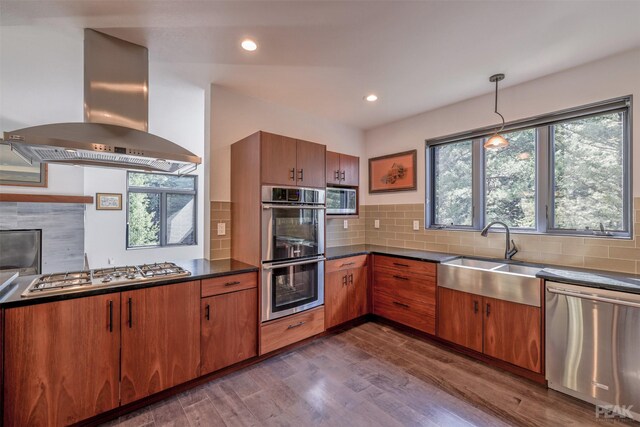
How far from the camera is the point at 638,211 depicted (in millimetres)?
2035

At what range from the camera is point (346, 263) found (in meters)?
3.03

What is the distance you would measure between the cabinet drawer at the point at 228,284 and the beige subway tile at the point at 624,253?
2974 millimetres

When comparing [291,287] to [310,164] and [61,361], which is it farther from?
[61,361]

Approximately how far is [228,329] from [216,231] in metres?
0.97

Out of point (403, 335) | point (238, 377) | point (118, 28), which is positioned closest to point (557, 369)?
point (403, 335)

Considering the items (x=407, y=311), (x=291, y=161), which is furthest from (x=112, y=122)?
(x=407, y=311)

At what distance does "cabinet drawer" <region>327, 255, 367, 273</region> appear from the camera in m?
2.89

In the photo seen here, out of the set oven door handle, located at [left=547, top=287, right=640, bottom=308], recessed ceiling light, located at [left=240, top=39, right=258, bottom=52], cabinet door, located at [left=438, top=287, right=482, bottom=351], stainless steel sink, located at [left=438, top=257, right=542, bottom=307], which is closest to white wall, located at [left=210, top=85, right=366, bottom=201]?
recessed ceiling light, located at [left=240, top=39, right=258, bottom=52]

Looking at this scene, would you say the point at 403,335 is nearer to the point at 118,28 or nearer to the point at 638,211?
the point at 638,211

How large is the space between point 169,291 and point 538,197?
339cm

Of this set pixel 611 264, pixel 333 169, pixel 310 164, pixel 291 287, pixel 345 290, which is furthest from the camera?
pixel 333 169

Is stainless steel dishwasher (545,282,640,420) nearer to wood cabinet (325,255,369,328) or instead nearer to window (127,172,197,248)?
wood cabinet (325,255,369,328)

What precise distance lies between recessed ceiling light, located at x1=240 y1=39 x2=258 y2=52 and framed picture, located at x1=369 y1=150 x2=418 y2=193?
231 cm

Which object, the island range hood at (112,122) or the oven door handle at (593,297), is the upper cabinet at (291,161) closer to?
the island range hood at (112,122)
